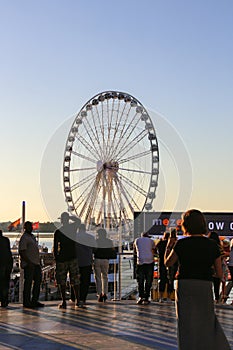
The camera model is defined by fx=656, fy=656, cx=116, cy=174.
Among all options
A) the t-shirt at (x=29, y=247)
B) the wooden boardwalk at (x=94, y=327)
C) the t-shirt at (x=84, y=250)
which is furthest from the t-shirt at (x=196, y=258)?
the t-shirt at (x=84, y=250)

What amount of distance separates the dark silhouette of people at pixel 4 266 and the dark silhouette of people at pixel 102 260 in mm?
1809

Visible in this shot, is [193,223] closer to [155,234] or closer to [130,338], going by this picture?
[130,338]

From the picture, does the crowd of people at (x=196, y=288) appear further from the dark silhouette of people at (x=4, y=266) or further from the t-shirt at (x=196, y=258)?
the dark silhouette of people at (x=4, y=266)

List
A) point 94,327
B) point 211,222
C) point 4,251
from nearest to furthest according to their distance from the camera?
point 94,327
point 4,251
point 211,222

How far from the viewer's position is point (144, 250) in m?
12.9

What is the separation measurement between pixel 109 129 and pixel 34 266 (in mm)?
22735

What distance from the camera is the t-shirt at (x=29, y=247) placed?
38.4 feet

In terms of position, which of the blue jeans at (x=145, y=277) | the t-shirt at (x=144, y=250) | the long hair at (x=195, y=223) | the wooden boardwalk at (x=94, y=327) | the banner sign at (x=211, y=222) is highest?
the banner sign at (x=211, y=222)

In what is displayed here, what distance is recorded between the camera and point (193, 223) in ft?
19.6

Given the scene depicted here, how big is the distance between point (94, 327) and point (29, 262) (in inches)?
120

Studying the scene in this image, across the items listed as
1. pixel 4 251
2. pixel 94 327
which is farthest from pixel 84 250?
pixel 94 327

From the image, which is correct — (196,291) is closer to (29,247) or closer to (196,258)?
(196,258)

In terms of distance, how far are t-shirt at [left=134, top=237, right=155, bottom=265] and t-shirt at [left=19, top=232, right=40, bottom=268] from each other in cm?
213

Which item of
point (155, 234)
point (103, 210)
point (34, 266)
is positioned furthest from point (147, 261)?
point (103, 210)
